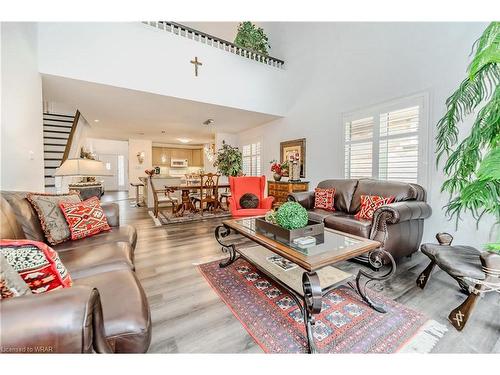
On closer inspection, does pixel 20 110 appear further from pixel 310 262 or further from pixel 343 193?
pixel 343 193

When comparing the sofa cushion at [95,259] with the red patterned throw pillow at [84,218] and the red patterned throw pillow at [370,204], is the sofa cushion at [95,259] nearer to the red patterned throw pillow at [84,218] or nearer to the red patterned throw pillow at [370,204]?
the red patterned throw pillow at [84,218]

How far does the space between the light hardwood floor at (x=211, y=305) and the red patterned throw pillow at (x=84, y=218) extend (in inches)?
26.9

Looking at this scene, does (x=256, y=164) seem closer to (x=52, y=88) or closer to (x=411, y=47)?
(x=411, y=47)

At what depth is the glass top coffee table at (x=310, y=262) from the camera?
132cm

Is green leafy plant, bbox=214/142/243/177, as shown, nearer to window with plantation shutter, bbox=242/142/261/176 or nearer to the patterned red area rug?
window with plantation shutter, bbox=242/142/261/176

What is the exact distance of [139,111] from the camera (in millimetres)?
4777

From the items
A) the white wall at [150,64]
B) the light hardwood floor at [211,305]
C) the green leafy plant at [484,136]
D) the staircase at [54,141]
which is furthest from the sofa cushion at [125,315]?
the staircase at [54,141]

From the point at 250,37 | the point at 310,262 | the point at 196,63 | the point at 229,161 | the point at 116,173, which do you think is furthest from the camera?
the point at 116,173

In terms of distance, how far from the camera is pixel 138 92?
3.68 m

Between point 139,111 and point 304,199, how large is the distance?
414 centimetres

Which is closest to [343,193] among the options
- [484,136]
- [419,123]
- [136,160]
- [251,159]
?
[419,123]

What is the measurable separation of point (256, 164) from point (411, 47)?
4472 mm

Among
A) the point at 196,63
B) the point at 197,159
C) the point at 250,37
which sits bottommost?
the point at 197,159
